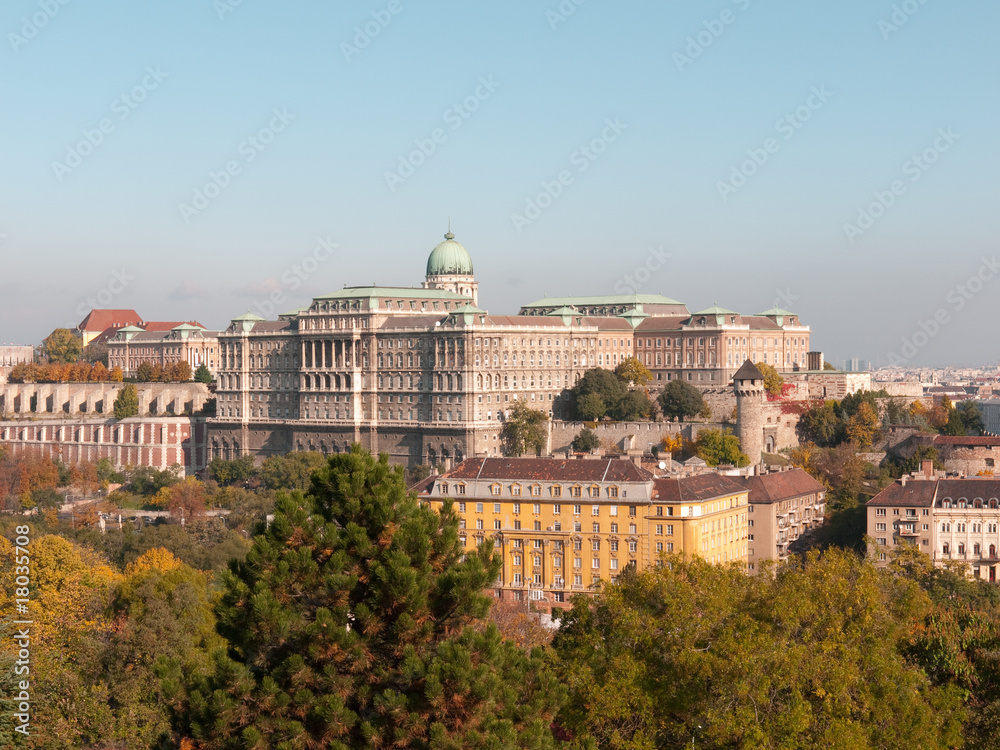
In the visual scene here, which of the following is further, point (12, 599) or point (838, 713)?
point (12, 599)

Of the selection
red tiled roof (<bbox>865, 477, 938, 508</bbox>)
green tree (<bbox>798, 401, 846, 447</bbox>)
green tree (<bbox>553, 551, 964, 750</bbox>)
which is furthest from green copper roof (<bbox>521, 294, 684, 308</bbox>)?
green tree (<bbox>553, 551, 964, 750</bbox>)

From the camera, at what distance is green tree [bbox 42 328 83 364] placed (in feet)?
581

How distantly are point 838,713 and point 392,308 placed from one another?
310 ft

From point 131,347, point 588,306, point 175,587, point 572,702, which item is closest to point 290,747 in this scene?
point 572,702

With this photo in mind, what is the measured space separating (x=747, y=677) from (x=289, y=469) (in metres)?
81.0

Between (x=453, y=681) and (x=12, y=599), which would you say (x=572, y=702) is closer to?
(x=453, y=681)

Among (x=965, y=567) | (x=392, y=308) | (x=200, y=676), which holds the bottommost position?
(x=965, y=567)

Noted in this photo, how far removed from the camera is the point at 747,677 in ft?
100

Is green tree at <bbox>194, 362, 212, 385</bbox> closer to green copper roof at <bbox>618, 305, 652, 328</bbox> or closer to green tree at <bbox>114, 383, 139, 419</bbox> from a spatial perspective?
green tree at <bbox>114, 383, 139, 419</bbox>

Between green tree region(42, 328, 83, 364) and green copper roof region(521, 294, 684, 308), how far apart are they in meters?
65.3

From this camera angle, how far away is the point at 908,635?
123 ft

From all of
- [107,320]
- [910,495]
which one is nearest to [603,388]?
[910,495]

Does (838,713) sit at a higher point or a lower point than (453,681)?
lower

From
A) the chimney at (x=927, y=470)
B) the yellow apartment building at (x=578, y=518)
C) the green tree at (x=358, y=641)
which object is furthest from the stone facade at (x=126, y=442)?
the green tree at (x=358, y=641)
